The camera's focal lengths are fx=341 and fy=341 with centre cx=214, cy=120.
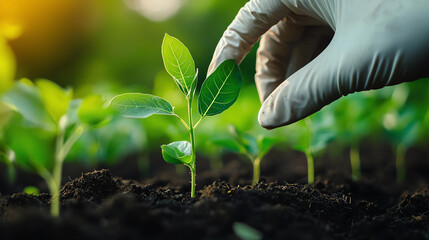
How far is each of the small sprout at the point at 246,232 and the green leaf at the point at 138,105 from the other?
14.2 inches

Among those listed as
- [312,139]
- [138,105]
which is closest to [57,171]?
[138,105]

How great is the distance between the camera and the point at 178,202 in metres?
0.88

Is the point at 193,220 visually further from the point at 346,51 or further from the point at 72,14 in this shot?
the point at 72,14

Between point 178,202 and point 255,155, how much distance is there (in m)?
0.46

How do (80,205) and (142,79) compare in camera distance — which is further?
(142,79)

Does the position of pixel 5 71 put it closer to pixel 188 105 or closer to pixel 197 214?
pixel 188 105

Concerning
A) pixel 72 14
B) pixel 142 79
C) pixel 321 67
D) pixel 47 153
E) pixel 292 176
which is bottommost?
pixel 292 176

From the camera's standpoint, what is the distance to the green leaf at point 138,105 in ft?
2.90

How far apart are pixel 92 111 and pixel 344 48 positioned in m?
0.66

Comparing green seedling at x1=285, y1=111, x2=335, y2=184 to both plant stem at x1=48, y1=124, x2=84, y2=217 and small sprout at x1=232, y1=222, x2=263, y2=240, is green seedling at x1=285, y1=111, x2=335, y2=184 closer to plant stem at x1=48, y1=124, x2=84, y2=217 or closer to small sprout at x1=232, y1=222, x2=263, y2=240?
small sprout at x1=232, y1=222, x2=263, y2=240

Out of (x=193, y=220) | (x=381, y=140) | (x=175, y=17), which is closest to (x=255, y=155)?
(x=193, y=220)

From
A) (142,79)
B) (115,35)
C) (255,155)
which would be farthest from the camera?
(115,35)

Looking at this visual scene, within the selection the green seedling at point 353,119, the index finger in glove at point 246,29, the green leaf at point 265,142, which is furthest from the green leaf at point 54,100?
the green seedling at point 353,119

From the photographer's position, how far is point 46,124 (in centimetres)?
85
